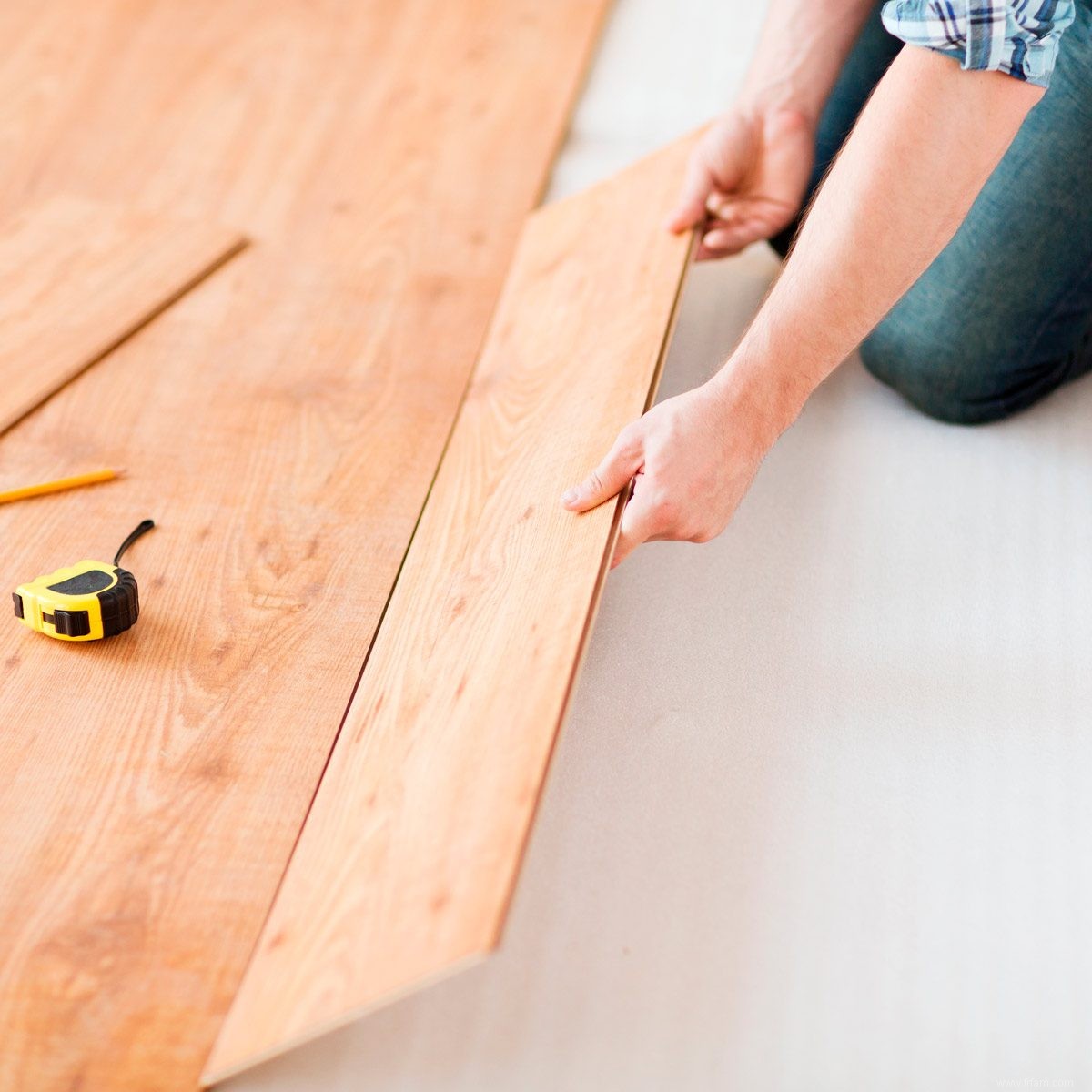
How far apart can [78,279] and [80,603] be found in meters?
0.75

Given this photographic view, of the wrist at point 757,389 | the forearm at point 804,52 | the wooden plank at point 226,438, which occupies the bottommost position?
the wooden plank at point 226,438

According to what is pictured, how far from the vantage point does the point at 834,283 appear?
47.8 inches

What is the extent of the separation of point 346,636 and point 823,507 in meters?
0.65

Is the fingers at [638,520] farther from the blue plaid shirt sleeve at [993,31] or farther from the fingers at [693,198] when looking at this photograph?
the fingers at [693,198]

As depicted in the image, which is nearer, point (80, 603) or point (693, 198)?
point (80, 603)

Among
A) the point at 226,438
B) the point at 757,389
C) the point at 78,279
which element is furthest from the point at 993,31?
the point at 78,279

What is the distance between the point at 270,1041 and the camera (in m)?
0.90

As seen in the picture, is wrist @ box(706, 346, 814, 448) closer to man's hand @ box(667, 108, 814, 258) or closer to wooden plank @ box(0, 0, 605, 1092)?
wooden plank @ box(0, 0, 605, 1092)

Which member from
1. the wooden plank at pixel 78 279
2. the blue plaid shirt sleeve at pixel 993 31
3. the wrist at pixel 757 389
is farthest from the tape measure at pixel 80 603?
the blue plaid shirt sleeve at pixel 993 31

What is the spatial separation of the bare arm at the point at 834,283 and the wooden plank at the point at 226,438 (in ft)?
1.08

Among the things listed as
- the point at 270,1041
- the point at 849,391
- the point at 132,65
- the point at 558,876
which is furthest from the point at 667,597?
the point at 132,65

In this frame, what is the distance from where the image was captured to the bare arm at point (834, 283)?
1164mm

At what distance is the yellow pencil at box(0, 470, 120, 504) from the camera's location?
55.7 inches

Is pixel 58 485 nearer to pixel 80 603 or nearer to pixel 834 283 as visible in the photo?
pixel 80 603
